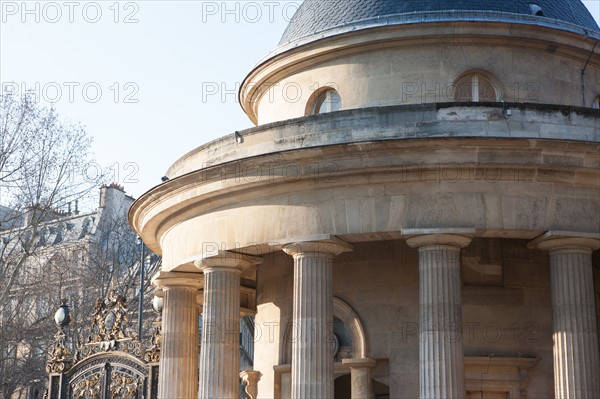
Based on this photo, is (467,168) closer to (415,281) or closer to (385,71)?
(415,281)

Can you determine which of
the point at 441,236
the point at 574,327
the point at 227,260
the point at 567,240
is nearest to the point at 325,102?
the point at 227,260

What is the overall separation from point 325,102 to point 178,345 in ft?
23.8

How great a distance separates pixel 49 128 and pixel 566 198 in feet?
67.2

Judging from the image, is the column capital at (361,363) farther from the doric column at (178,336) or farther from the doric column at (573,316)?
the doric column at (573,316)

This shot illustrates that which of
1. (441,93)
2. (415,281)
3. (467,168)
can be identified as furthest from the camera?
(441,93)

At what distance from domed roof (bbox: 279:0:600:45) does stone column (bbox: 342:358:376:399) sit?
839cm

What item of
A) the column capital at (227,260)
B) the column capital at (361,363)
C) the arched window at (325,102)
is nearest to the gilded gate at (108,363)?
the column capital at (227,260)

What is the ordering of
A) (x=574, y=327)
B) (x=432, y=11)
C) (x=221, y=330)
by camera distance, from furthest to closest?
(x=432, y=11)
(x=221, y=330)
(x=574, y=327)

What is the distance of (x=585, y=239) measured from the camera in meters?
20.0

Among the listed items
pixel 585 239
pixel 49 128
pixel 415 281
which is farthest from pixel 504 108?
pixel 49 128

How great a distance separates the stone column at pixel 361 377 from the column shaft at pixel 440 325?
328 cm

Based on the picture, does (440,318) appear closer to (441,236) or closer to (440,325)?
(440,325)

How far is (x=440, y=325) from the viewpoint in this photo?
64.4 ft

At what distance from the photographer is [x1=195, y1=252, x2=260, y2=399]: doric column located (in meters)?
22.0
